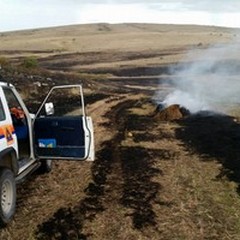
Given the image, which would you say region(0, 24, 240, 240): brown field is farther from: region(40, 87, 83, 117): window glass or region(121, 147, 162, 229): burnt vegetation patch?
region(40, 87, 83, 117): window glass

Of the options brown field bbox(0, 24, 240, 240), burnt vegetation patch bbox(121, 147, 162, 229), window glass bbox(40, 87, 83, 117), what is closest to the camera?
brown field bbox(0, 24, 240, 240)

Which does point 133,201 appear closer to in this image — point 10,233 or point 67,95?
point 10,233

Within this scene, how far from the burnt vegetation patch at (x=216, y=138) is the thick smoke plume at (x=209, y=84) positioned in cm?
266

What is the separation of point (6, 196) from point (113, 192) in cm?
237

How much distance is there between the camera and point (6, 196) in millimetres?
7945

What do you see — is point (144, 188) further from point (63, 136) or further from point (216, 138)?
point (216, 138)

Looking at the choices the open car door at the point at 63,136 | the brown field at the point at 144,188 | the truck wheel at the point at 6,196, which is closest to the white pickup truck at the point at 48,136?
the open car door at the point at 63,136

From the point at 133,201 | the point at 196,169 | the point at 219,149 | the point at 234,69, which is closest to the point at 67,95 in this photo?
the point at 219,149

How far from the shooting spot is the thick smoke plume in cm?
2410

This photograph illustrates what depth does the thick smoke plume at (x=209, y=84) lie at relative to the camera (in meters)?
24.1

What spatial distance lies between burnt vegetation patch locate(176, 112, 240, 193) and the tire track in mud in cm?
159

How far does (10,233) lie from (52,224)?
67 cm

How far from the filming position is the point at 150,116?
20703 mm

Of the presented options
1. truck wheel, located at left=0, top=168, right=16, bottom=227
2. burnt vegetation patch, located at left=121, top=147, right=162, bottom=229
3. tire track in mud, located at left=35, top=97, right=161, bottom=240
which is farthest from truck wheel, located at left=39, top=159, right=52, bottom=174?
truck wheel, located at left=0, top=168, right=16, bottom=227
